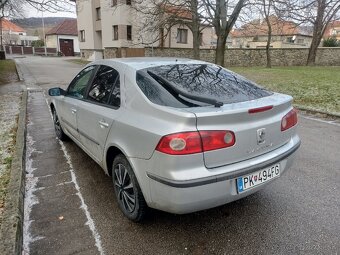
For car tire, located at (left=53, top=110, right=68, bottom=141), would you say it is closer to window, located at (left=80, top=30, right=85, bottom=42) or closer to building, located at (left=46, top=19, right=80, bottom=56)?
window, located at (left=80, top=30, right=85, bottom=42)

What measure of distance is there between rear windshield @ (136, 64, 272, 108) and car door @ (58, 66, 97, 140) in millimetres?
1217

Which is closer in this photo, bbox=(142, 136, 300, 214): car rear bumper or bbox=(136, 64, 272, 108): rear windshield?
bbox=(142, 136, 300, 214): car rear bumper

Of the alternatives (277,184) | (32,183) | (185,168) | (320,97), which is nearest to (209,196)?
(185,168)

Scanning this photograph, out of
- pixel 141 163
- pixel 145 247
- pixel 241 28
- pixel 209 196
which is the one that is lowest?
pixel 145 247

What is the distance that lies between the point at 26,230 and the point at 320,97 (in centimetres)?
902

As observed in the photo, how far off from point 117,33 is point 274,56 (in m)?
15.1

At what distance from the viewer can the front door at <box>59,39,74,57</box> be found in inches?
2105

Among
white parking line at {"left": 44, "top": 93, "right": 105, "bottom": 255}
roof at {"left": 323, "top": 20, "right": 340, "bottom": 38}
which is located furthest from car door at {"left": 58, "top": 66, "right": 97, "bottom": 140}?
roof at {"left": 323, "top": 20, "right": 340, "bottom": 38}

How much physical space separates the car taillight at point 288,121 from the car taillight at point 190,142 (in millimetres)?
844

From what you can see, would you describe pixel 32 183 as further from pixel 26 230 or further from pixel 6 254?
pixel 6 254

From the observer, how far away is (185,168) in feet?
7.51

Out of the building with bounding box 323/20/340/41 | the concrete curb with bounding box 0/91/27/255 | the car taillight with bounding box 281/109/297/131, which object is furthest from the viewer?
the building with bounding box 323/20/340/41

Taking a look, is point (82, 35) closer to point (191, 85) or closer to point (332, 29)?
point (191, 85)

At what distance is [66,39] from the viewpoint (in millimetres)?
53969
